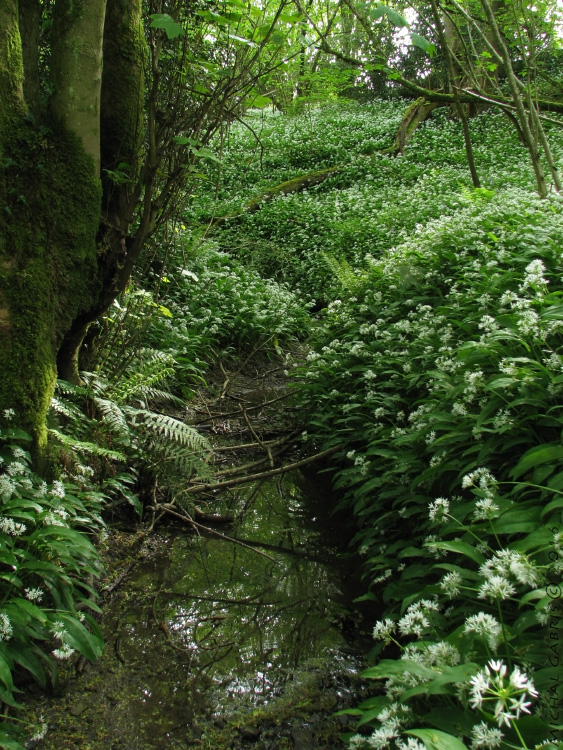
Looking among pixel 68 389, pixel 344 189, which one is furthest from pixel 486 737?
pixel 344 189

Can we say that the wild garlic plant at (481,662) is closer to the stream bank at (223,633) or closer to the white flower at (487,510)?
the white flower at (487,510)

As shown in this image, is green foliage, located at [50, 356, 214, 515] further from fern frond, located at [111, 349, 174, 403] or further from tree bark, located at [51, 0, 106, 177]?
tree bark, located at [51, 0, 106, 177]

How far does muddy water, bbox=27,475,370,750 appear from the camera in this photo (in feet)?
6.94

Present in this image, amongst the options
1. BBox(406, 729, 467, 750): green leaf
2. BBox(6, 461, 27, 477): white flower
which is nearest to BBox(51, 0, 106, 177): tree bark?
BBox(6, 461, 27, 477): white flower

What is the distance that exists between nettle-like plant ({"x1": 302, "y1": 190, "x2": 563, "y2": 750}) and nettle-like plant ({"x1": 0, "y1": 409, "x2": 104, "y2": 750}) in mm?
1194

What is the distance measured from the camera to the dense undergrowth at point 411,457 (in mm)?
1588

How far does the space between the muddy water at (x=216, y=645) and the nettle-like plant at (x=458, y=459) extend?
32 cm

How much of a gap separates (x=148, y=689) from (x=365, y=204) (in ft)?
34.6

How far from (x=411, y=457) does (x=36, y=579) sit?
2.03 m

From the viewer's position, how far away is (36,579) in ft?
7.22

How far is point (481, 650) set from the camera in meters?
1.61

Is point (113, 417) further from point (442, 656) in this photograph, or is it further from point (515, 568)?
point (515, 568)

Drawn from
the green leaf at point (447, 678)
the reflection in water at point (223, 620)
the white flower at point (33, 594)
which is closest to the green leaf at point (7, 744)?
the white flower at point (33, 594)

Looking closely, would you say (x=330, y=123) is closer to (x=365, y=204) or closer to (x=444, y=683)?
(x=365, y=204)
